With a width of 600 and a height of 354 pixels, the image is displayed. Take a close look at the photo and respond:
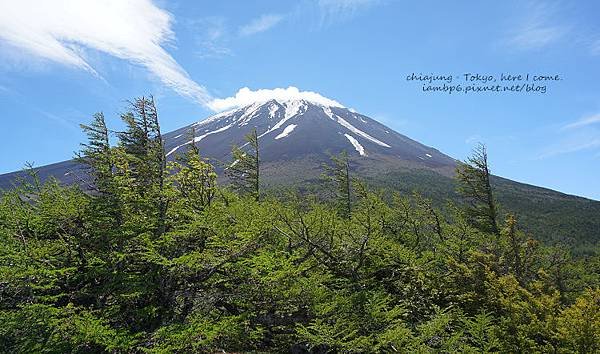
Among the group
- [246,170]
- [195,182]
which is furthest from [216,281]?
[246,170]

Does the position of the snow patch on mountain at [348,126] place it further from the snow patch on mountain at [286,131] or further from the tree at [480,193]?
the tree at [480,193]

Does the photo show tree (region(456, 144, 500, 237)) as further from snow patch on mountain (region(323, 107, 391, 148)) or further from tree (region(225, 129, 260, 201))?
snow patch on mountain (region(323, 107, 391, 148))

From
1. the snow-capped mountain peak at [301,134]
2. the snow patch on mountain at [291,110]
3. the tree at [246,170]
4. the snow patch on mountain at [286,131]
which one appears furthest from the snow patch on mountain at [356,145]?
the tree at [246,170]

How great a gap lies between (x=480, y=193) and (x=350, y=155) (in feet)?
266

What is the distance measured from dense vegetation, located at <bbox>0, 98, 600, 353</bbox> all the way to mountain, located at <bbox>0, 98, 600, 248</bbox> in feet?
24.0

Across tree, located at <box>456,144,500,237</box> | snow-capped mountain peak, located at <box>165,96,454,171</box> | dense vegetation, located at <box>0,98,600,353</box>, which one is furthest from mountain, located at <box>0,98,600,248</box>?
tree, located at <box>456,144,500,237</box>

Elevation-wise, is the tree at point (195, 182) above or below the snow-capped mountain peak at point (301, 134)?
below

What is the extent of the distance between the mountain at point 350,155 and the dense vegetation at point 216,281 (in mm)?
7302

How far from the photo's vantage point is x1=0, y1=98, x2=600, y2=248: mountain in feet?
201

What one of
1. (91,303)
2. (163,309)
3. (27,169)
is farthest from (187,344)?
(27,169)

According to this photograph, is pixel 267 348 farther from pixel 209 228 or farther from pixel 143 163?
pixel 143 163

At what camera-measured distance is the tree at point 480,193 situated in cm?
1873

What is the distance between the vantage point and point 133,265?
1216 cm

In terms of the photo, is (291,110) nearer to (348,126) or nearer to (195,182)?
(348,126)
